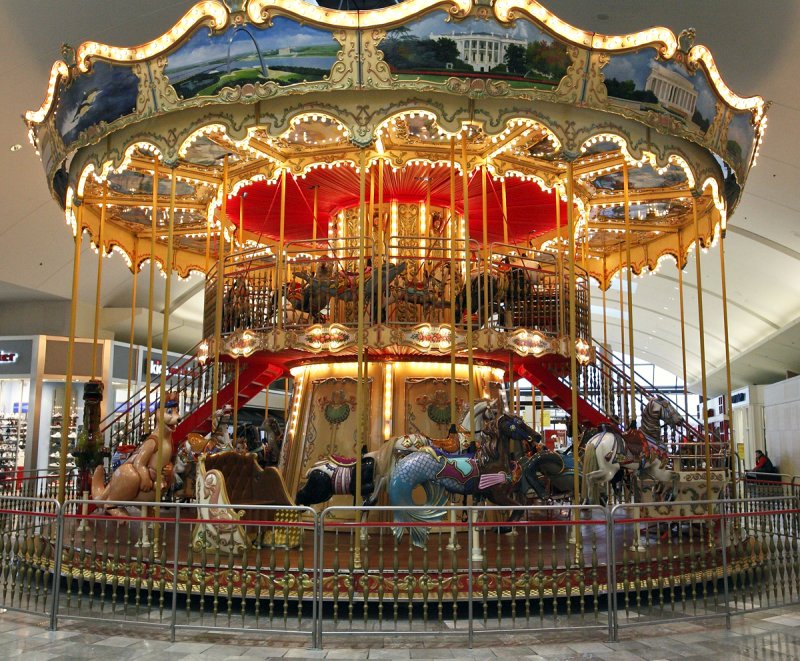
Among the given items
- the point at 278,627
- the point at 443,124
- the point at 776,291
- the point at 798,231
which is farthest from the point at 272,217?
the point at 776,291

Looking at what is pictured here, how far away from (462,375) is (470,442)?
9.47 ft

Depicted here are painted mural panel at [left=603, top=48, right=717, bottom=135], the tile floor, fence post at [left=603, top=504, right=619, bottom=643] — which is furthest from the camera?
painted mural panel at [left=603, top=48, right=717, bottom=135]

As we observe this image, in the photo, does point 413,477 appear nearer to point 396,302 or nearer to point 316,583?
point 316,583

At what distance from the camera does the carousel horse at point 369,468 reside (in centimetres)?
906

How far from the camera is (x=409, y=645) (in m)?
6.50

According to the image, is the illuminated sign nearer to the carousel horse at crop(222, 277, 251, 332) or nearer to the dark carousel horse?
the carousel horse at crop(222, 277, 251, 332)

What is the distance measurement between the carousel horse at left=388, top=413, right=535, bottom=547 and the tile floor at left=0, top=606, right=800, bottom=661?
193 centimetres

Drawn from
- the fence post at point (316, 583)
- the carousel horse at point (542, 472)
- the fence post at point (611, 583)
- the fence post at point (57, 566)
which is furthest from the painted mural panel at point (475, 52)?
the fence post at point (57, 566)

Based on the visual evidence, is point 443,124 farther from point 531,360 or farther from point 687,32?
point 531,360

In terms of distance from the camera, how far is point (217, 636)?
674 cm

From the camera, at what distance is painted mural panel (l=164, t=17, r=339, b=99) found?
830cm

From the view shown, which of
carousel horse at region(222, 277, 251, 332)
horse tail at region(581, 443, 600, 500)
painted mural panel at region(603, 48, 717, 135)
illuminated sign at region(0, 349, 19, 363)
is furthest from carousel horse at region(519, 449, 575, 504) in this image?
illuminated sign at region(0, 349, 19, 363)

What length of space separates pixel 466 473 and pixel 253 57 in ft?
16.1

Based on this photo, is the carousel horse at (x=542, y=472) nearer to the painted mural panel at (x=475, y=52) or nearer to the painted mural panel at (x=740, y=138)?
the painted mural panel at (x=475, y=52)
